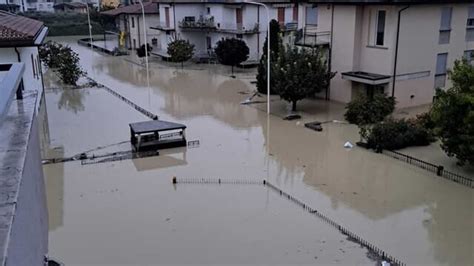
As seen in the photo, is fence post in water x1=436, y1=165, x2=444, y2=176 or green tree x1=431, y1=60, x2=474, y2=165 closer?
green tree x1=431, y1=60, x2=474, y2=165

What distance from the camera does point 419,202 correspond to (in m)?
12.6

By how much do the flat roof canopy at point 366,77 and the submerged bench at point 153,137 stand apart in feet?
28.1

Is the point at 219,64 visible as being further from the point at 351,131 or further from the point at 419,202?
the point at 419,202

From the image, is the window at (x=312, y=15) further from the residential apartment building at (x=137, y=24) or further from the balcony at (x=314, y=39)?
the residential apartment building at (x=137, y=24)

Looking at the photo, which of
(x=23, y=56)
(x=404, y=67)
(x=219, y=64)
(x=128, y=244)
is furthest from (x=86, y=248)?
(x=219, y=64)

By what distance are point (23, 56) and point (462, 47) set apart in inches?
781

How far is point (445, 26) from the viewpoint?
2308 centimetres

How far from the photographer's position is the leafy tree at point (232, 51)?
33938 millimetres

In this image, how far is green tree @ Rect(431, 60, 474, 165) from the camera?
43.9 feet

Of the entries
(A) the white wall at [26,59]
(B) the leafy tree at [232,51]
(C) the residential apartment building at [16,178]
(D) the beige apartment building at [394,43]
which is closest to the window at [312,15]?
(D) the beige apartment building at [394,43]

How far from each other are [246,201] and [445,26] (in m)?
15.5

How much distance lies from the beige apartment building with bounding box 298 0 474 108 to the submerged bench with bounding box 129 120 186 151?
8936 mm

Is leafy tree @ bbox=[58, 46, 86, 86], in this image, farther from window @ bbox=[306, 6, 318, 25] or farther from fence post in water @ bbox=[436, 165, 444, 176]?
fence post in water @ bbox=[436, 165, 444, 176]

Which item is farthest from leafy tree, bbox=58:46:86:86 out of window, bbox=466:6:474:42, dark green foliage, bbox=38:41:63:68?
window, bbox=466:6:474:42
